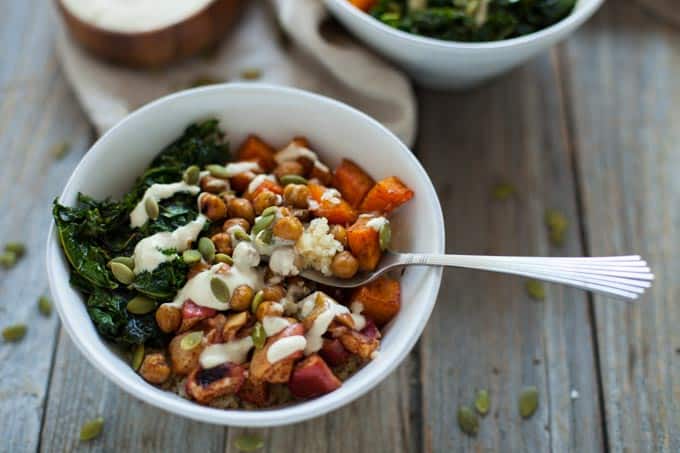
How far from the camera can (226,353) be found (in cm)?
216

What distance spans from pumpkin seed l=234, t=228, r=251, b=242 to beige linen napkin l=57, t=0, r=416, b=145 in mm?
995

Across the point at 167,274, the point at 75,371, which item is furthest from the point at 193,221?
the point at 75,371

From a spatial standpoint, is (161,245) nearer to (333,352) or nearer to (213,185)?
(213,185)

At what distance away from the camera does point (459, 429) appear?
260cm

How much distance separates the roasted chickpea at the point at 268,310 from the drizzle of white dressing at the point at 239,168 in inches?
22.4

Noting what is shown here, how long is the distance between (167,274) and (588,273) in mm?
1298

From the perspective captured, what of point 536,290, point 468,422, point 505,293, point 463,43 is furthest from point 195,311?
point 463,43

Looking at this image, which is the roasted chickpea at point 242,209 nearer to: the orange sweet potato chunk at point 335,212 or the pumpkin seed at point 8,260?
the orange sweet potato chunk at point 335,212

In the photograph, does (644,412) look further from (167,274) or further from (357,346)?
(167,274)

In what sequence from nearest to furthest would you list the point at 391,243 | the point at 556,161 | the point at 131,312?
the point at 131,312 → the point at 391,243 → the point at 556,161

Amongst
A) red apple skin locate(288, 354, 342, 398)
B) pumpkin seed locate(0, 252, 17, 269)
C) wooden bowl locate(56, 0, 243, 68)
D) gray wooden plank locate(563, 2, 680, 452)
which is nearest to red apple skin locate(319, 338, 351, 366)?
red apple skin locate(288, 354, 342, 398)

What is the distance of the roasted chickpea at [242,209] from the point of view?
238 cm

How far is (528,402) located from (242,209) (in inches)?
49.7

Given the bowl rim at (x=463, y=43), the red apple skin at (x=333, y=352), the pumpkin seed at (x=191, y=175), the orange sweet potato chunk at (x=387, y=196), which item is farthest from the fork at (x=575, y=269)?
the bowl rim at (x=463, y=43)
